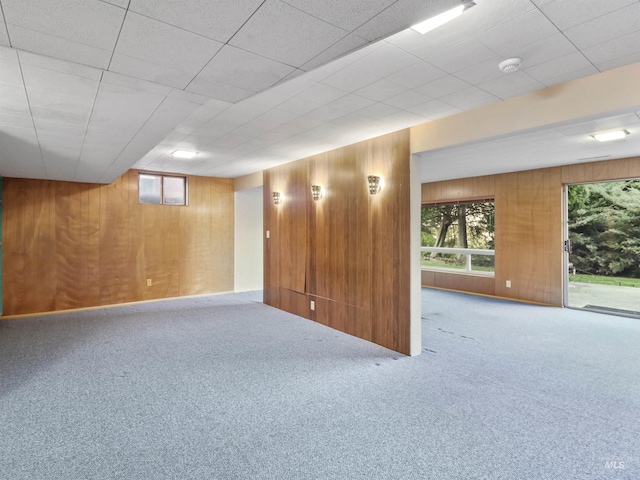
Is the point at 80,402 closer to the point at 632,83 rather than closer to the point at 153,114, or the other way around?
the point at 153,114

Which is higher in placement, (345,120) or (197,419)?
(345,120)

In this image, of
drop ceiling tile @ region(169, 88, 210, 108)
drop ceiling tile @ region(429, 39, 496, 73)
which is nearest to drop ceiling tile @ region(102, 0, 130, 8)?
drop ceiling tile @ region(169, 88, 210, 108)

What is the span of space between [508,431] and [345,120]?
2.99 m

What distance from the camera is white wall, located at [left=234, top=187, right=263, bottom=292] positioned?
7.72 m

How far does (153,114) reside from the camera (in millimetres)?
2750

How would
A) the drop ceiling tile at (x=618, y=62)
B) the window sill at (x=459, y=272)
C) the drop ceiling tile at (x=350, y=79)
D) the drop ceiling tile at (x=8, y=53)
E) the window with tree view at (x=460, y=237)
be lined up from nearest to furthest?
the drop ceiling tile at (x=8, y=53) → the drop ceiling tile at (x=618, y=62) → the drop ceiling tile at (x=350, y=79) → the window sill at (x=459, y=272) → the window with tree view at (x=460, y=237)

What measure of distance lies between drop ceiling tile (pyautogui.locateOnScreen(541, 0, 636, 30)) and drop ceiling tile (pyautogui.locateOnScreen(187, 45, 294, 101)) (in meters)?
1.35

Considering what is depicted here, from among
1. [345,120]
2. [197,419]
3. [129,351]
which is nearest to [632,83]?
[345,120]

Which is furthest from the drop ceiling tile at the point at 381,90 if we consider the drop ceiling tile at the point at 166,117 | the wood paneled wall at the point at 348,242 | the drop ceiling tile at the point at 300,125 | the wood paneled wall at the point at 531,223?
the wood paneled wall at the point at 531,223

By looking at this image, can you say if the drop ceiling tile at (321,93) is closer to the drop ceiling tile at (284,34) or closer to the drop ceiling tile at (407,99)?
the drop ceiling tile at (407,99)

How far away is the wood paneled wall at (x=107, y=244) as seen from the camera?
565 centimetres

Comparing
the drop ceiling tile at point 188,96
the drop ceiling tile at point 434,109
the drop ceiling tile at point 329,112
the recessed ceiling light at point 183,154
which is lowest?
the drop ceiling tile at point 188,96

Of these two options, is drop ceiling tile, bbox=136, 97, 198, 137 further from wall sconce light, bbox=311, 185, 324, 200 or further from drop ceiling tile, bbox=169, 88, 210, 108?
wall sconce light, bbox=311, 185, 324, 200

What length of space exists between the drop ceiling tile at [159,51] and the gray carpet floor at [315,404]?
219 cm
